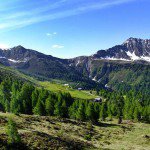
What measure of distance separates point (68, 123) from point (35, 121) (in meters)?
16.7

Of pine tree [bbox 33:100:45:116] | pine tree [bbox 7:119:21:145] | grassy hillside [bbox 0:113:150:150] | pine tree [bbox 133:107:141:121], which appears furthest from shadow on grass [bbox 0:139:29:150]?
pine tree [bbox 133:107:141:121]

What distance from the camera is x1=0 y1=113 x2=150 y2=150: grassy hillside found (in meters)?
64.1

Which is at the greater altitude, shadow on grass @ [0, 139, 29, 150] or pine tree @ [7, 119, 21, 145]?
pine tree @ [7, 119, 21, 145]

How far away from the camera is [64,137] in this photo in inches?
2972

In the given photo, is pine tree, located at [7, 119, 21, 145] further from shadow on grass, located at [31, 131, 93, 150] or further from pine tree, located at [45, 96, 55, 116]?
pine tree, located at [45, 96, 55, 116]

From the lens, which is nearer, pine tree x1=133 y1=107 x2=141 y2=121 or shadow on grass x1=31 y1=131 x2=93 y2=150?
shadow on grass x1=31 y1=131 x2=93 y2=150

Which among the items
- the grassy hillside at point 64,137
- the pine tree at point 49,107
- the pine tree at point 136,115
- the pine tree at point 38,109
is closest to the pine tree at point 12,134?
the grassy hillside at point 64,137

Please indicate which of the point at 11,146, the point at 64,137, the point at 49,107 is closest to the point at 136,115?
the point at 49,107

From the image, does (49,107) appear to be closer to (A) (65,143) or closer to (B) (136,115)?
(A) (65,143)

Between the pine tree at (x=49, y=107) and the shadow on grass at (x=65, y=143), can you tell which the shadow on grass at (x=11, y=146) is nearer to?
the shadow on grass at (x=65, y=143)

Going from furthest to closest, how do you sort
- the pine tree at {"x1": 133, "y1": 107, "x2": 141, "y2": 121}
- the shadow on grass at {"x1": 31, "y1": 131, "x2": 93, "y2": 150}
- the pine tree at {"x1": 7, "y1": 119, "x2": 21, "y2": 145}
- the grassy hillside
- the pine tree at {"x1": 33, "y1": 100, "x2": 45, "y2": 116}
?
the pine tree at {"x1": 133, "y1": 107, "x2": 141, "y2": 121} → the pine tree at {"x1": 33, "y1": 100, "x2": 45, "y2": 116} → the shadow on grass at {"x1": 31, "y1": 131, "x2": 93, "y2": 150} → the grassy hillside → the pine tree at {"x1": 7, "y1": 119, "x2": 21, "y2": 145}

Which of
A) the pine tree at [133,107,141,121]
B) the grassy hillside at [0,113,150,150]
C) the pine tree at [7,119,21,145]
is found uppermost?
the pine tree at [7,119,21,145]

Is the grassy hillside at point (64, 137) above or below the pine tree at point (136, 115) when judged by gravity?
above

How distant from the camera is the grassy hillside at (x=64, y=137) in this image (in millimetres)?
64094
